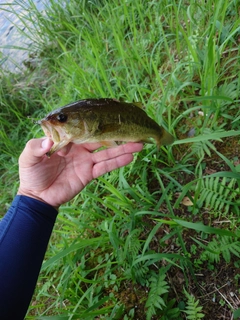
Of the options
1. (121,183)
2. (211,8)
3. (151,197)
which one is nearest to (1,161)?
(121,183)

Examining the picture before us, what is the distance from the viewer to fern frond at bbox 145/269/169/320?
6.05ft

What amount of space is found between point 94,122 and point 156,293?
1.26 m

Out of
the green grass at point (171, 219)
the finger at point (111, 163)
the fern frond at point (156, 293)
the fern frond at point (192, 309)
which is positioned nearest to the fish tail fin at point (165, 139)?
the green grass at point (171, 219)

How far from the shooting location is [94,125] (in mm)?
1709

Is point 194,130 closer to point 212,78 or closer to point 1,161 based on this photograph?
point 212,78

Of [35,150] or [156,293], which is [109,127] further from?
[156,293]

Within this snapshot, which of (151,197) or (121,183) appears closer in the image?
(151,197)

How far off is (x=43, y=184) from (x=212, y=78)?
1629mm

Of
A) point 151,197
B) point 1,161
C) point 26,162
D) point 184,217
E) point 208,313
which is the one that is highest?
point 26,162

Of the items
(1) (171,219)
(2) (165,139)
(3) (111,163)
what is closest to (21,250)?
(3) (111,163)

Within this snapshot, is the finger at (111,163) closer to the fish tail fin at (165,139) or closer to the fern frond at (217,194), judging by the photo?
the fish tail fin at (165,139)

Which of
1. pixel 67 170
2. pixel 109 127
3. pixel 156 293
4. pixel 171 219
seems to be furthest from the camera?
pixel 171 219

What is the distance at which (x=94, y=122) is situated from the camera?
1.70m

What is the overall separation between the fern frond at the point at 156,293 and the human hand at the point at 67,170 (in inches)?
34.8
